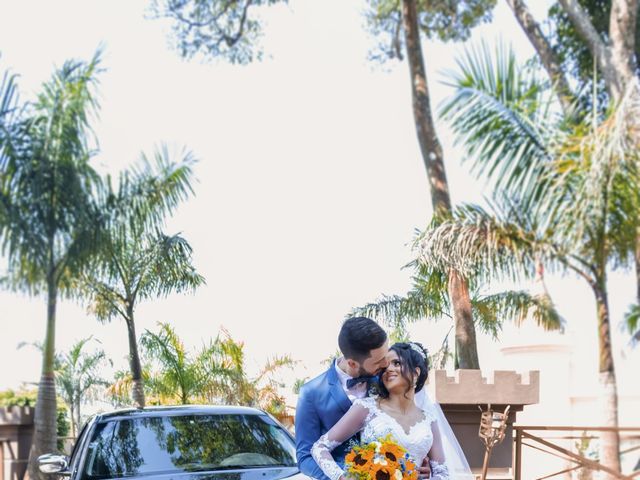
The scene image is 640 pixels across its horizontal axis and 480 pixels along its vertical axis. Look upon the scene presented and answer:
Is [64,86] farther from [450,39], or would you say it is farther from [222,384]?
[450,39]

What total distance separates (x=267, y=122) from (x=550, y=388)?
19.5 meters

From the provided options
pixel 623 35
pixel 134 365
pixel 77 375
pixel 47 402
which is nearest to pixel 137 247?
pixel 134 365

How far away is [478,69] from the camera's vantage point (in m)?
11.4

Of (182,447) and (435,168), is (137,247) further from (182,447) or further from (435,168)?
(182,447)

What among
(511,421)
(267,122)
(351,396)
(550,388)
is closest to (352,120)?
(267,122)

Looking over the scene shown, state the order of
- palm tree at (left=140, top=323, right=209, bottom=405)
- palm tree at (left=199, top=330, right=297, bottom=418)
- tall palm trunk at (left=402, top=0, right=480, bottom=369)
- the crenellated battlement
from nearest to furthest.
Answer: the crenellated battlement
tall palm trunk at (left=402, top=0, right=480, bottom=369)
palm tree at (left=140, top=323, right=209, bottom=405)
palm tree at (left=199, top=330, right=297, bottom=418)

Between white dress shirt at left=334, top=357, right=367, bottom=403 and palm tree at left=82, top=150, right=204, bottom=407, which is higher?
palm tree at left=82, top=150, right=204, bottom=407

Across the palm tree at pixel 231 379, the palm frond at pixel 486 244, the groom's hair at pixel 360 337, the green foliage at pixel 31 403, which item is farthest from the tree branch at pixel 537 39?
the groom's hair at pixel 360 337

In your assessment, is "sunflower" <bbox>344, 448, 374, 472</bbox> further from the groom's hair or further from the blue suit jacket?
the groom's hair

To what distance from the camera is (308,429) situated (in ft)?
11.4

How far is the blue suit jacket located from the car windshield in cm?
189

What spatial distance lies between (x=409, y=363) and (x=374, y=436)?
1.03ft

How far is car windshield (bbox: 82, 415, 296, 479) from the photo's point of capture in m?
5.21

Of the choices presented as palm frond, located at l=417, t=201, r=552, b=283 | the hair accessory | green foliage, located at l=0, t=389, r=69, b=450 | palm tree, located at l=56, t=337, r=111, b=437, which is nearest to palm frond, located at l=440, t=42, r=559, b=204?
palm frond, located at l=417, t=201, r=552, b=283
